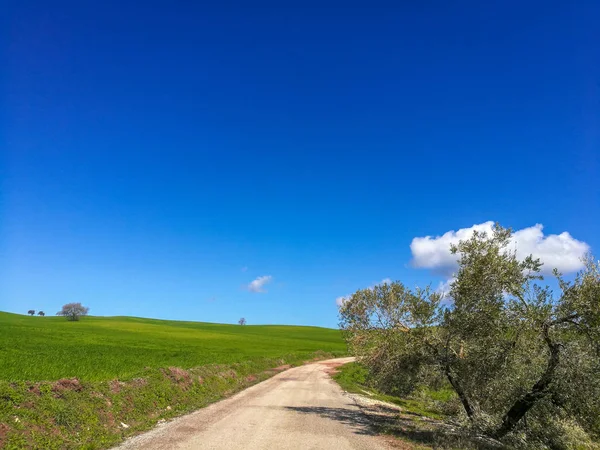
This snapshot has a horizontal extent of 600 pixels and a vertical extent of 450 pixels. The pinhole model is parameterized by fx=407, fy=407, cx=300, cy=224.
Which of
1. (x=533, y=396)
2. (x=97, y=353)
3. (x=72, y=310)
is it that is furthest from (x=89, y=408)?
(x=72, y=310)

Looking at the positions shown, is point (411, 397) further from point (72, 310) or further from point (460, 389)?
point (72, 310)

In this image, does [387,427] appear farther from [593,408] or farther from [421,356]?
[593,408]

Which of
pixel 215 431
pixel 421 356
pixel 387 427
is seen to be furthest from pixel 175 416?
pixel 421 356

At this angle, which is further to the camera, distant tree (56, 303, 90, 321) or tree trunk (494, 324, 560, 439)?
distant tree (56, 303, 90, 321)

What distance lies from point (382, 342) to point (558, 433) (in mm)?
10245

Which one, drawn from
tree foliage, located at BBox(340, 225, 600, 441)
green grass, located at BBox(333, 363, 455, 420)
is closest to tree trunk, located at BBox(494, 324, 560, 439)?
tree foliage, located at BBox(340, 225, 600, 441)

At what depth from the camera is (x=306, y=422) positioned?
22156 millimetres

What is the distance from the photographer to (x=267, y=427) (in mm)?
20062

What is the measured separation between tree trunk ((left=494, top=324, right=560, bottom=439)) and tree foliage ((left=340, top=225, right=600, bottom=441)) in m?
0.05

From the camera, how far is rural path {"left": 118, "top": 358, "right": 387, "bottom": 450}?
55.0 feet

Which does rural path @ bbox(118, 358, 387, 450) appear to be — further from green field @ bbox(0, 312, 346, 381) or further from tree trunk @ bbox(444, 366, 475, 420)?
green field @ bbox(0, 312, 346, 381)

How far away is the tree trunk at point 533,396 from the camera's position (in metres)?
20.1

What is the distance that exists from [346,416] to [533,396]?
10.7 m

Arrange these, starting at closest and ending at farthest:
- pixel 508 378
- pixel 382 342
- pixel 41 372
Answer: pixel 508 378 → pixel 41 372 → pixel 382 342
